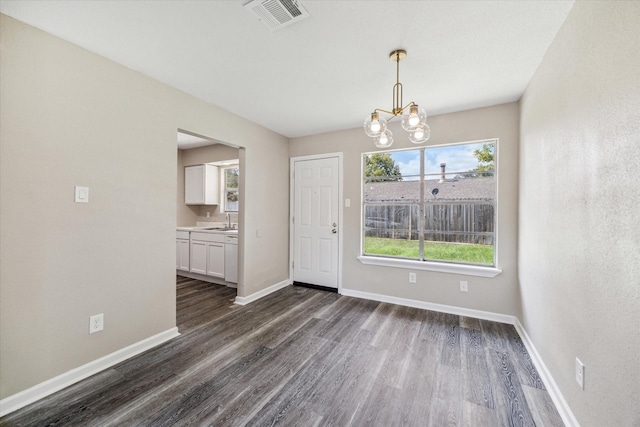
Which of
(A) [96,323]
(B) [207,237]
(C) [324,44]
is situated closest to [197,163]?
(B) [207,237]

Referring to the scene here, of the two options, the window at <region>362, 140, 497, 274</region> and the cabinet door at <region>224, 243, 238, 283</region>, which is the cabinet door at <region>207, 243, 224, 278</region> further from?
the window at <region>362, 140, 497, 274</region>

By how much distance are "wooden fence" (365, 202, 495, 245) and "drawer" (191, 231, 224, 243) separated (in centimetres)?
238

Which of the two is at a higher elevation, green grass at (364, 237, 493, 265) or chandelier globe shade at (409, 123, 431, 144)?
chandelier globe shade at (409, 123, 431, 144)

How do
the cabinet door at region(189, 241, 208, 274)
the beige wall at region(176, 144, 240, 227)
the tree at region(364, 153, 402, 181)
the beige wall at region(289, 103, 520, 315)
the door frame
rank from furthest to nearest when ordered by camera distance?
the beige wall at region(176, 144, 240, 227) → the cabinet door at region(189, 241, 208, 274) → the door frame → the tree at region(364, 153, 402, 181) → the beige wall at region(289, 103, 520, 315)

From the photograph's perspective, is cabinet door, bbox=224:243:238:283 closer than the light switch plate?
No

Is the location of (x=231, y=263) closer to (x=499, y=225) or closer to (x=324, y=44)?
(x=324, y=44)

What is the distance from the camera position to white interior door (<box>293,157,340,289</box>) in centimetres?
408

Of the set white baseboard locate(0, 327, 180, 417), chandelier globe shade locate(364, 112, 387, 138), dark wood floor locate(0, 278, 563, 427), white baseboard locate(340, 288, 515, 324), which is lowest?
dark wood floor locate(0, 278, 563, 427)

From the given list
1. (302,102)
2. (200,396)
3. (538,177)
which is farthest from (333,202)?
(200,396)

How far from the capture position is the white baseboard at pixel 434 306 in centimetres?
304

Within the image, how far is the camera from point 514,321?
9.66 feet

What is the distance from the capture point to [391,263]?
11.8 feet

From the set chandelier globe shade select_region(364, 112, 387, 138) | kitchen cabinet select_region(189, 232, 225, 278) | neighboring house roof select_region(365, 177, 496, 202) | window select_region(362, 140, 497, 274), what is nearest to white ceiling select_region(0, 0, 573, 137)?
chandelier globe shade select_region(364, 112, 387, 138)

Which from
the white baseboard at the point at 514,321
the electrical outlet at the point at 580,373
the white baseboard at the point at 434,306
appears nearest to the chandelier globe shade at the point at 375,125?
the electrical outlet at the point at 580,373
